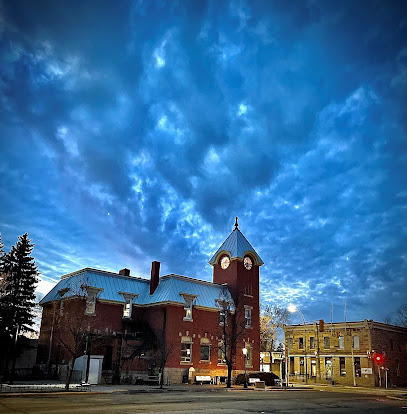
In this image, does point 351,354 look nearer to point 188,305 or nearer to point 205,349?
point 205,349

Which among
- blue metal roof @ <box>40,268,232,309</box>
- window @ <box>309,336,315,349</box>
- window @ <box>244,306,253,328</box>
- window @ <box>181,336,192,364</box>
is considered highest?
blue metal roof @ <box>40,268,232,309</box>

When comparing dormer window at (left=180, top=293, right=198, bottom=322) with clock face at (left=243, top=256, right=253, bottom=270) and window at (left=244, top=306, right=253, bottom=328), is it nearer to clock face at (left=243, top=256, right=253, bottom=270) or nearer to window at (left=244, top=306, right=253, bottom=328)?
window at (left=244, top=306, right=253, bottom=328)

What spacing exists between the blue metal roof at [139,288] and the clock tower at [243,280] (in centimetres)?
195

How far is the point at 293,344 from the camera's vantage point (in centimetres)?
6988

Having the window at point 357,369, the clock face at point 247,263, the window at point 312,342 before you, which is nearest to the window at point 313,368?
the window at point 312,342

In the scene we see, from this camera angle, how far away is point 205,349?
48094 mm

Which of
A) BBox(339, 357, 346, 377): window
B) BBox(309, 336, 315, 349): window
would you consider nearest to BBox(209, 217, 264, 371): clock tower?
BBox(339, 357, 346, 377): window

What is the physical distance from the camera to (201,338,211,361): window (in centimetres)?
4775

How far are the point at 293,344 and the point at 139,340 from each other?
35241 millimetres

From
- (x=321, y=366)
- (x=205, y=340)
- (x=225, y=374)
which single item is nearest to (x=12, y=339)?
(x=205, y=340)

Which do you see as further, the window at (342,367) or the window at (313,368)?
the window at (313,368)

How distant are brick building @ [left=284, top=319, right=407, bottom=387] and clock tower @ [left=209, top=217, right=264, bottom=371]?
835cm

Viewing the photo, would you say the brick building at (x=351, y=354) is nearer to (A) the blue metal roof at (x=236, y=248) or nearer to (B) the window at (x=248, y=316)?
(B) the window at (x=248, y=316)

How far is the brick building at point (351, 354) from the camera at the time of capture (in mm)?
57938
